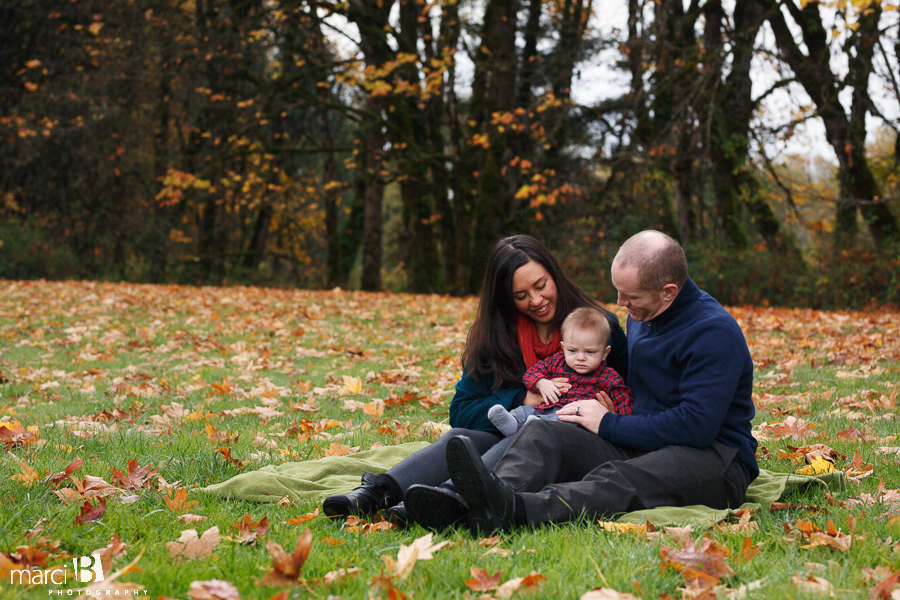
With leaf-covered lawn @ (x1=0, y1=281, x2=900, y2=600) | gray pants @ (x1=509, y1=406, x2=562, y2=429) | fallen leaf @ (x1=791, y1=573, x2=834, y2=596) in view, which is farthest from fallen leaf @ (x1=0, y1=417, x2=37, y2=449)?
fallen leaf @ (x1=791, y1=573, x2=834, y2=596)

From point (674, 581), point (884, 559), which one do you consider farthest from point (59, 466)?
point (884, 559)

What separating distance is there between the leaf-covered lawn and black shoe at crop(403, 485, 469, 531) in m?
0.07

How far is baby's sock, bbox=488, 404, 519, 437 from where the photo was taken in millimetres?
3482

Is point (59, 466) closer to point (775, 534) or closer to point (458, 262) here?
point (775, 534)

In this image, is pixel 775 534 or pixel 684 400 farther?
pixel 684 400

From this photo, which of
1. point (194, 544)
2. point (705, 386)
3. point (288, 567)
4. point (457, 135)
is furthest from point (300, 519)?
point (457, 135)

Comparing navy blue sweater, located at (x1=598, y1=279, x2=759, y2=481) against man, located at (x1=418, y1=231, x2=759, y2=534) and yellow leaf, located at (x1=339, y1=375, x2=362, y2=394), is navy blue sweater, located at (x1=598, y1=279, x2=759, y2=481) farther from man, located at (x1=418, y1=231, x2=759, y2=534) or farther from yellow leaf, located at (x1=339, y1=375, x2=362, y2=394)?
yellow leaf, located at (x1=339, y1=375, x2=362, y2=394)

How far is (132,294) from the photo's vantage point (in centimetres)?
1434

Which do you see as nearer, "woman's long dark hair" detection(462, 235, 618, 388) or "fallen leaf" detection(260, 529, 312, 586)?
"fallen leaf" detection(260, 529, 312, 586)

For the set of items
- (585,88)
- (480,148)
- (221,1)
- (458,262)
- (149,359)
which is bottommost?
(149,359)

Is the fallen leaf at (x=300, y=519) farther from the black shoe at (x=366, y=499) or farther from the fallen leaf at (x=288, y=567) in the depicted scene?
the fallen leaf at (x=288, y=567)

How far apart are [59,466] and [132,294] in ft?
38.3

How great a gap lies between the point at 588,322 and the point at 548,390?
376 millimetres

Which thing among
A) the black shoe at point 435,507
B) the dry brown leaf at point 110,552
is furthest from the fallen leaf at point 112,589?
the black shoe at point 435,507
